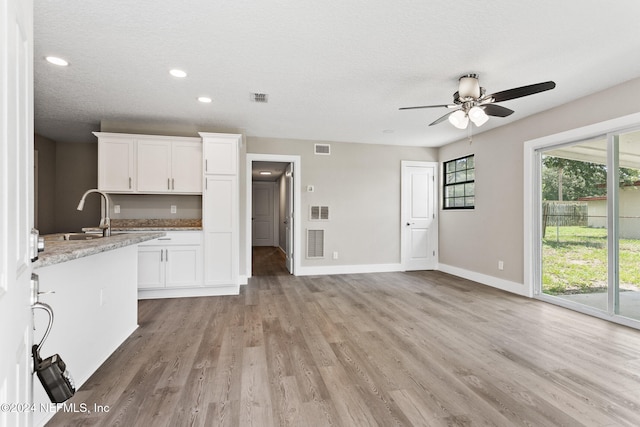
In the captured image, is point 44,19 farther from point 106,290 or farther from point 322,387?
point 322,387

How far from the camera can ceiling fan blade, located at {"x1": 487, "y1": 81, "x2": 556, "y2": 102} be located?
7.88ft

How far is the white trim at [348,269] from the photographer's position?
5633 mm

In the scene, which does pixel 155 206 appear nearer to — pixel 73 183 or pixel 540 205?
pixel 73 183

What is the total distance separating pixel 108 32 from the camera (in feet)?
7.60

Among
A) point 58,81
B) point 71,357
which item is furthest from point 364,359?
point 58,81

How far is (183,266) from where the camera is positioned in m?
4.22

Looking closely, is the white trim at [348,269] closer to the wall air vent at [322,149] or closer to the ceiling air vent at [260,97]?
the wall air vent at [322,149]

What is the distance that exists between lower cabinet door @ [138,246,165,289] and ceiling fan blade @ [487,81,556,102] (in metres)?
4.28

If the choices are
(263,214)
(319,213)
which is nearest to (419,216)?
(319,213)

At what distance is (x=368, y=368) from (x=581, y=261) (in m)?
3.20

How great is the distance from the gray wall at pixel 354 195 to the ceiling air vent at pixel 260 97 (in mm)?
1777

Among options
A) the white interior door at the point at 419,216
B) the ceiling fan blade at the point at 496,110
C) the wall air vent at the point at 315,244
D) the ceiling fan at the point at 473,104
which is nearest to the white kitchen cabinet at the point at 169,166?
the wall air vent at the point at 315,244

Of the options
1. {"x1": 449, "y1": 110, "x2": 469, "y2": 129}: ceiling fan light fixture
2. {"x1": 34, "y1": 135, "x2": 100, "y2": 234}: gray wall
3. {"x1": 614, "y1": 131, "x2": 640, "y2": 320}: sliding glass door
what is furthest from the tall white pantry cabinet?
{"x1": 614, "y1": 131, "x2": 640, "y2": 320}: sliding glass door

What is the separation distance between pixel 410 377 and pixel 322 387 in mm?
634
